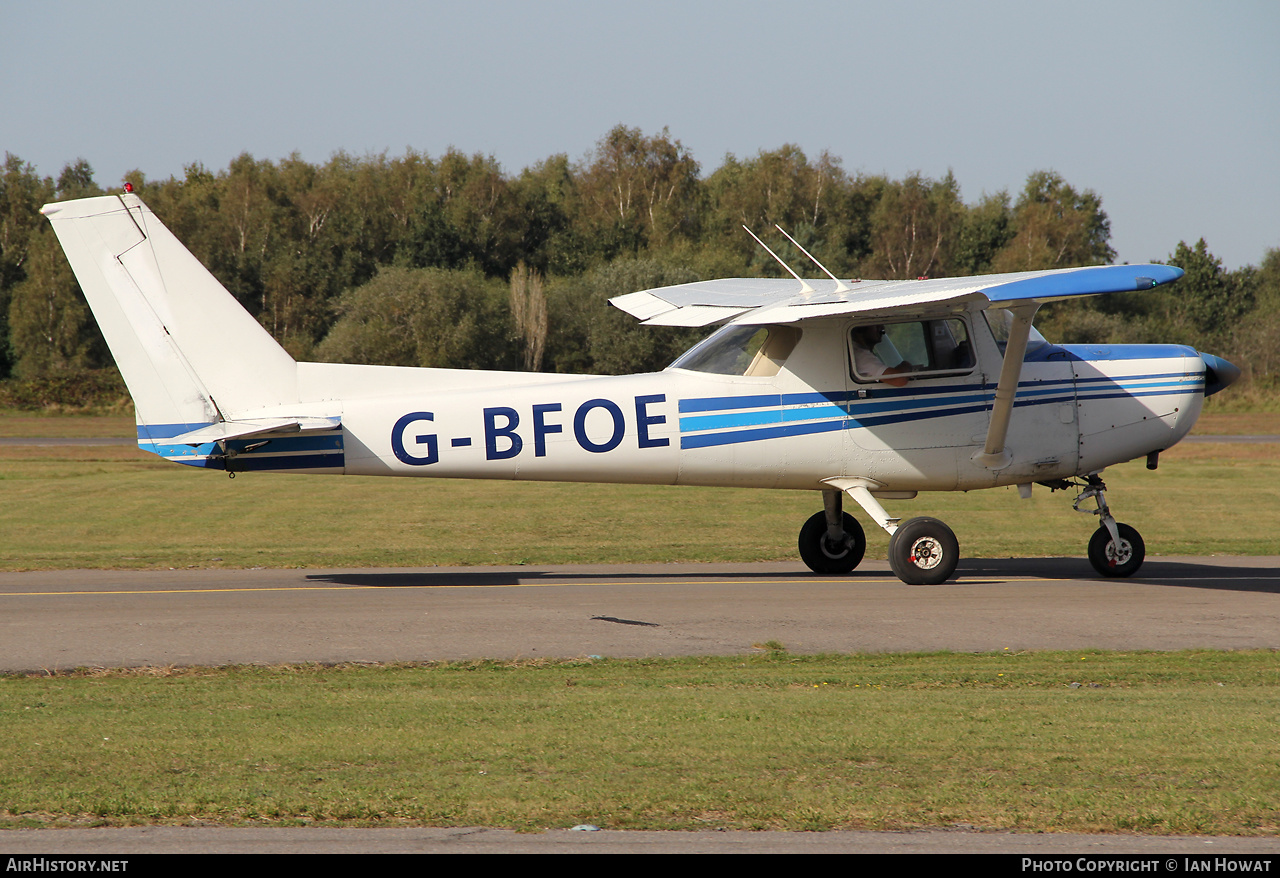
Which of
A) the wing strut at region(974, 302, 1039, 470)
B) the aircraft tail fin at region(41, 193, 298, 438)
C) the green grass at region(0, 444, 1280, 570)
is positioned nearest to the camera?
the aircraft tail fin at region(41, 193, 298, 438)

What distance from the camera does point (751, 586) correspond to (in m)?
12.6

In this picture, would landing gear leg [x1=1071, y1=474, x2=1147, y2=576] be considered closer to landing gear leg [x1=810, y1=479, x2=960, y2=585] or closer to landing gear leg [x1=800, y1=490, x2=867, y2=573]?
landing gear leg [x1=810, y1=479, x2=960, y2=585]

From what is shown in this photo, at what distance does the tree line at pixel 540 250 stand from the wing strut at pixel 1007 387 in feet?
138

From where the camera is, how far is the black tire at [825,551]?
13.7 m

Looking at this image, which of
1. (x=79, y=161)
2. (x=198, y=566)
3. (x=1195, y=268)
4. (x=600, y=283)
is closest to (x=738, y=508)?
(x=198, y=566)

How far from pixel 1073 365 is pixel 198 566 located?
10653 millimetres

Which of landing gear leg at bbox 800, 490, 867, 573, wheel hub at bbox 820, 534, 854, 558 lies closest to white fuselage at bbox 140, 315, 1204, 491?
landing gear leg at bbox 800, 490, 867, 573

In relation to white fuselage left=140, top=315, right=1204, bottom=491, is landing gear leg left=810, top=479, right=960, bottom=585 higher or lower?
lower

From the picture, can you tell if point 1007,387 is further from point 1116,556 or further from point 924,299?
point 1116,556

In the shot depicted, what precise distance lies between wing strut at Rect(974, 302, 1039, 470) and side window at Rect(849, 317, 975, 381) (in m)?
0.55

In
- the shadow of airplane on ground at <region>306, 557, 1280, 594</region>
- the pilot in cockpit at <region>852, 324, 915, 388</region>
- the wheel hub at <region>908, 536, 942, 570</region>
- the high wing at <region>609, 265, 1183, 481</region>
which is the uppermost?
the high wing at <region>609, 265, 1183, 481</region>

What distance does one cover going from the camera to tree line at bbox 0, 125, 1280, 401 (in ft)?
191

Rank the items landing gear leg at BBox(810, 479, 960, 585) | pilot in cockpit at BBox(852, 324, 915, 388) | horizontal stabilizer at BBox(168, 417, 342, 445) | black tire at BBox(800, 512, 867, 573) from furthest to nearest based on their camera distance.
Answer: black tire at BBox(800, 512, 867, 573)
pilot in cockpit at BBox(852, 324, 915, 388)
landing gear leg at BBox(810, 479, 960, 585)
horizontal stabilizer at BBox(168, 417, 342, 445)

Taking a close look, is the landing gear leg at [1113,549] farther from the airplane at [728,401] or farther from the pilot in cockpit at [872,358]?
the pilot in cockpit at [872,358]
